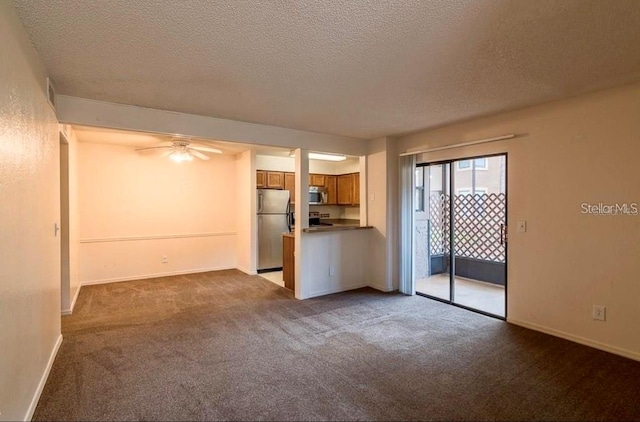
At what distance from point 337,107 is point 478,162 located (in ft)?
7.37

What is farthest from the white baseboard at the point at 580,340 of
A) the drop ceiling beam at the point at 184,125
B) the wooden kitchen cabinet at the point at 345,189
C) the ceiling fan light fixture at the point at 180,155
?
the ceiling fan light fixture at the point at 180,155

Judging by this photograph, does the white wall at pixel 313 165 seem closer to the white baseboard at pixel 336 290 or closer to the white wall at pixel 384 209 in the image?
the white wall at pixel 384 209

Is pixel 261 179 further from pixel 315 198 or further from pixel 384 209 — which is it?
pixel 384 209

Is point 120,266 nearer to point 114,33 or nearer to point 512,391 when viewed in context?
point 114,33

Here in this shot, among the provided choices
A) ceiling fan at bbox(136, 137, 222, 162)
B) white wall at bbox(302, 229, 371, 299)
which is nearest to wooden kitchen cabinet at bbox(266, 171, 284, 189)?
ceiling fan at bbox(136, 137, 222, 162)

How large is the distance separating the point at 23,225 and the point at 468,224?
4746 mm

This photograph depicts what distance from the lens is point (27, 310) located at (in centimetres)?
213

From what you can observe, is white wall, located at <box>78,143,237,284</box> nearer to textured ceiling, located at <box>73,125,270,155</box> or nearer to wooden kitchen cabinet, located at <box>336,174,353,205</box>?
textured ceiling, located at <box>73,125,270,155</box>

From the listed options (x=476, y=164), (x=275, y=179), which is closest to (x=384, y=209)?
(x=476, y=164)

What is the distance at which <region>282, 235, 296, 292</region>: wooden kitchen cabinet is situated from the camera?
5.18 metres

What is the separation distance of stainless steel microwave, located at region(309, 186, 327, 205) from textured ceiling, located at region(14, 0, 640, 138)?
12.1 ft

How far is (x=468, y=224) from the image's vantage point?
15.4ft

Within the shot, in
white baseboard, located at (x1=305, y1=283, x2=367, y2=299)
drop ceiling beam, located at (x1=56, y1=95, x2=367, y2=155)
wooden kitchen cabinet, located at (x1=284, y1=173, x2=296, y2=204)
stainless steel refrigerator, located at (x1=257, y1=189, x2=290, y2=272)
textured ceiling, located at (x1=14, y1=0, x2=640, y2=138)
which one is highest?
textured ceiling, located at (x1=14, y1=0, x2=640, y2=138)

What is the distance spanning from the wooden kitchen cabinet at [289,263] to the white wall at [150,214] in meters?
1.86
